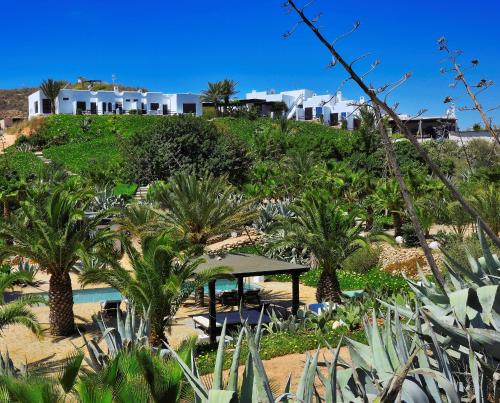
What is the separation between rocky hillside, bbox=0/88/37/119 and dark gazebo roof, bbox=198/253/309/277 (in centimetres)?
9746

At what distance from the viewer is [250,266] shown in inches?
587

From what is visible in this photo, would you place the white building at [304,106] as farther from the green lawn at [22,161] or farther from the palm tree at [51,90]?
the green lawn at [22,161]

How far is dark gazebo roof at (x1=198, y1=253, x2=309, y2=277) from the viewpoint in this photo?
14.5m

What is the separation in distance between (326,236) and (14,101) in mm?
110614

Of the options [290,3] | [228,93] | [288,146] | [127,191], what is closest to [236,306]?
[290,3]

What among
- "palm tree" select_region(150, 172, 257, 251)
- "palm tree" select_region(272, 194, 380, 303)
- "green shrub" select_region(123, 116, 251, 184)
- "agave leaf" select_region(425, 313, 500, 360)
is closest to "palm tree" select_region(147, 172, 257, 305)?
"palm tree" select_region(150, 172, 257, 251)

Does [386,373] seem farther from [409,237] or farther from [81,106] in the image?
[81,106]

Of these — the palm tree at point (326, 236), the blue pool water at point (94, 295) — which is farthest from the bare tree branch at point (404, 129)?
the blue pool water at point (94, 295)

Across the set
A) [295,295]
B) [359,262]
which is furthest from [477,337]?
[359,262]

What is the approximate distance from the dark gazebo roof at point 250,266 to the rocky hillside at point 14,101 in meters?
97.5

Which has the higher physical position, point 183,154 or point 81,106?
point 81,106

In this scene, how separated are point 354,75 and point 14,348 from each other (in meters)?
12.4

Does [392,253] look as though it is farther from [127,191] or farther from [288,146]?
[288,146]

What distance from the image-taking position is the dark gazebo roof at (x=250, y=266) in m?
14.5
